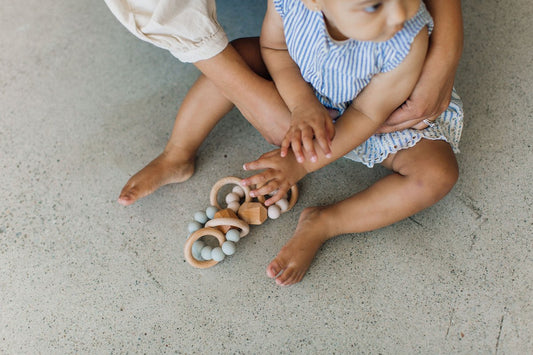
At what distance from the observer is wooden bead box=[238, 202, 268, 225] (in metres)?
0.97

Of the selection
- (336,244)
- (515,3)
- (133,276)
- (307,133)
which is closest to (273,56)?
(307,133)

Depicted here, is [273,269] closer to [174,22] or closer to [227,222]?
[227,222]

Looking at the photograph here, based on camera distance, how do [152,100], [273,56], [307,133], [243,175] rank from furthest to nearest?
[152,100] < [243,175] < [273,56] < [307,133]

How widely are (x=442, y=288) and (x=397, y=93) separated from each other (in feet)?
1.30

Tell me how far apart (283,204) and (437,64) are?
400 mm

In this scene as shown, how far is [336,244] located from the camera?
0.98m

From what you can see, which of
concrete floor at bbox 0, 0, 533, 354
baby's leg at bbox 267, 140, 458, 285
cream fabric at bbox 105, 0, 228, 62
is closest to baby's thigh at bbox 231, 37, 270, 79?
cream fabric at bbox 105, 0, 228, 62

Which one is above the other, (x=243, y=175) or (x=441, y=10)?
(x=441, y=10)

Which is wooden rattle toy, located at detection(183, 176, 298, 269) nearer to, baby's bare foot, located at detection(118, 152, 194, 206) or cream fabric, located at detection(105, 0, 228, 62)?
baby's bare foot, located at detection(118, 152, 194, 206)

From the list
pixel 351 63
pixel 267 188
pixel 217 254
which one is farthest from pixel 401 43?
pixel 217 254

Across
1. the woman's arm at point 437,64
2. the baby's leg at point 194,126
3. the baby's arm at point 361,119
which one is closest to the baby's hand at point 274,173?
the baby's arm at point 361,119

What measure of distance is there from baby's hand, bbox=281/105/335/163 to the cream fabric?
219mm

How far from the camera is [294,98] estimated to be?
0.85 metres

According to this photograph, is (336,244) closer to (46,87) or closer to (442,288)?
(442,288)
